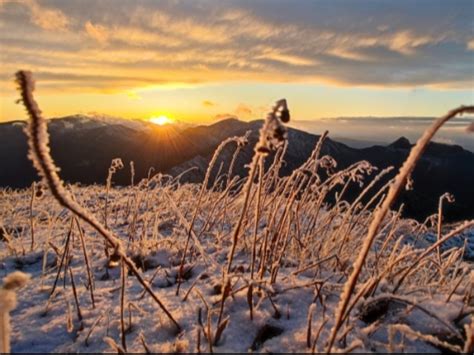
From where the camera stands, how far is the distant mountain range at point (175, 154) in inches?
2766

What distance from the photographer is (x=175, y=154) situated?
7375 cm

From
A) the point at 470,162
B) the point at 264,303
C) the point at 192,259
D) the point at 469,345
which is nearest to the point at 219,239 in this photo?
the point at 192,259

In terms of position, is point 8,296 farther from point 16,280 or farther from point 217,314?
point 217,314

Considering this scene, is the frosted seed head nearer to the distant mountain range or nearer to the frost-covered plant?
the frost-covered plant

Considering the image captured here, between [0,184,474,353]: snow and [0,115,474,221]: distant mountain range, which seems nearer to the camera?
[0,184,474,353]: snow

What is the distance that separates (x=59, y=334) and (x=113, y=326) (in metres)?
0.27

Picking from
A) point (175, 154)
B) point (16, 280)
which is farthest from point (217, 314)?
point (175, 154)

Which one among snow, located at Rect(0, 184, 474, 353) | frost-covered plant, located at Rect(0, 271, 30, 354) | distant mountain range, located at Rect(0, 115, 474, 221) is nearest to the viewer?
frost-covered plant, located at Rect(0, 271, 30, 354)

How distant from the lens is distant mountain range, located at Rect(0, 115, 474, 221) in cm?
7025

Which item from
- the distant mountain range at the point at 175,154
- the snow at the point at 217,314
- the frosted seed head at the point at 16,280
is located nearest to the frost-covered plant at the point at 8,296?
the frosted seed head at the point at 16,280

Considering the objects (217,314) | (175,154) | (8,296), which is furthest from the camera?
(175,154)

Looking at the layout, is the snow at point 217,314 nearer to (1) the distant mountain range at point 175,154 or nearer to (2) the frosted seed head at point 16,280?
(2) the frosted seed head at point 16,280

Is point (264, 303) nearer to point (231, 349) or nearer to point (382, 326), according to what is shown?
point (231, 349)

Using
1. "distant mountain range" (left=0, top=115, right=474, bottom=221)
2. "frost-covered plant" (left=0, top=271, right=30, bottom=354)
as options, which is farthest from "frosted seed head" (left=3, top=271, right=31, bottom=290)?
"distant mountain range" (left=0, top=115, right=474, bottom=221)
